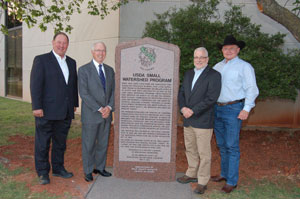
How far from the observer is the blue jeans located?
4.02 meters

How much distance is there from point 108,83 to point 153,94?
0.72m

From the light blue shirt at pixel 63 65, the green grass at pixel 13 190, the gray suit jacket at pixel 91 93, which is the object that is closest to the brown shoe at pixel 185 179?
the gray suit jacket at pixel 91 93

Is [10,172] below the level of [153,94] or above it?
below

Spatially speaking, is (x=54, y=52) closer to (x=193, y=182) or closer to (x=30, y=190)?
(x=30, y=190)

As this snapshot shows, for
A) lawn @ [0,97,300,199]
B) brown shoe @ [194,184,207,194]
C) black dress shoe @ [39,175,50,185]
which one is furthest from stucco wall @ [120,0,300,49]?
brown shoe @ [194,184,207,194]

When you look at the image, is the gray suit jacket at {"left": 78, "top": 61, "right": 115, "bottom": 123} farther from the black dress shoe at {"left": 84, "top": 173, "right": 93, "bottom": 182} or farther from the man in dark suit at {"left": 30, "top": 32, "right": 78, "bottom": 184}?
the black dress shoe at {"left": 84, "top": 173, "right": 93, "bottom": 182}

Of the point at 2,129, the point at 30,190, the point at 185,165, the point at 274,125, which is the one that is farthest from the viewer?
the point at 274,125

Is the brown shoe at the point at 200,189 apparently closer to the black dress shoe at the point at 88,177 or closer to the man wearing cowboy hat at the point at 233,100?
the man wearing cowboy hat at the point at 233,100

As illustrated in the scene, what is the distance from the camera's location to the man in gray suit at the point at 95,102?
424cm

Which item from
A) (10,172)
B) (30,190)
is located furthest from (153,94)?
(10,172)

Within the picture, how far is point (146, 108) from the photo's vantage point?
441 centimetres

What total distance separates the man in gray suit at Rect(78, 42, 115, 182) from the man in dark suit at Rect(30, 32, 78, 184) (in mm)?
228

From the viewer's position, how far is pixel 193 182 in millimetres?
4484

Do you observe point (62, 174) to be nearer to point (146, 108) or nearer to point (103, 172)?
point (103, 172)
